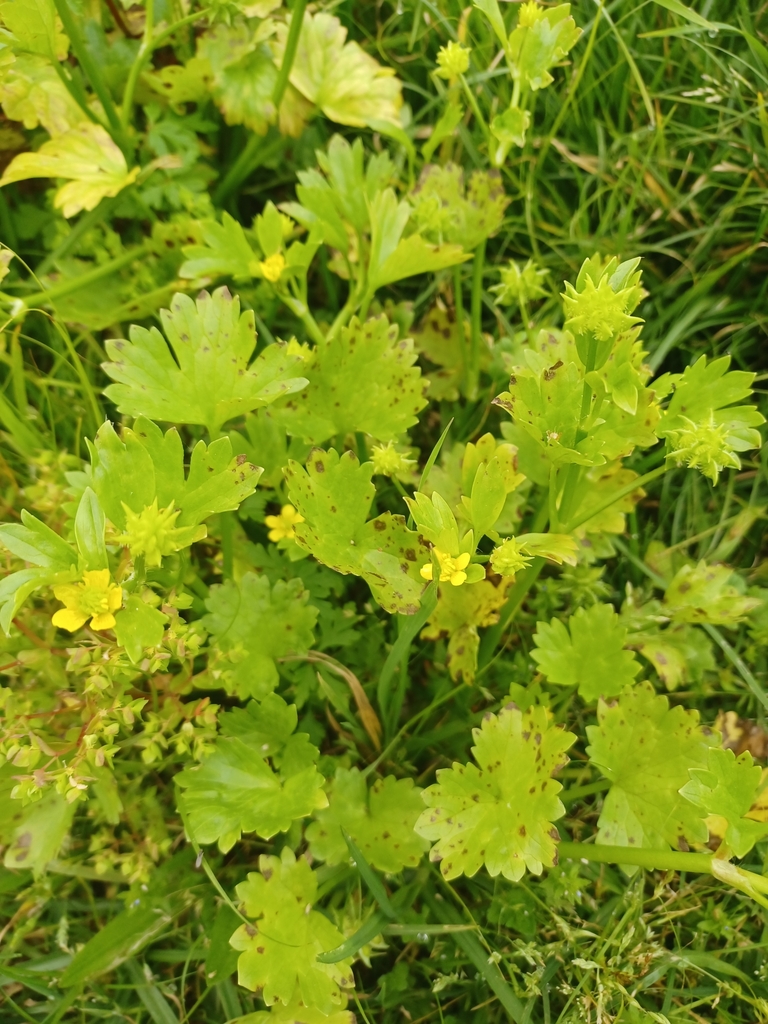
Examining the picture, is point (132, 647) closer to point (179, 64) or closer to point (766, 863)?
point (766, 863)

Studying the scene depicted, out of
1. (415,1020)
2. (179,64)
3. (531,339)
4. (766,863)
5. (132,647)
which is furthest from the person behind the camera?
(179,64)

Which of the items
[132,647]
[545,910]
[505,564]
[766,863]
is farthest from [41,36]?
[766,863]

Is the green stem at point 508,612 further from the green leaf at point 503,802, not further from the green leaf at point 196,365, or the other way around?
the green leaf at point 196,365

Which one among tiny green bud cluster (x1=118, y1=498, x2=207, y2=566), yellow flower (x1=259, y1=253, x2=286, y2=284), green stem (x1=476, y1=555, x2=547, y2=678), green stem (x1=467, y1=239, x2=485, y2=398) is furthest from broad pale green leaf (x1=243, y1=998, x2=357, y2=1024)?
yellow flower (x1=259, y1=253, x2=286, y2=284)

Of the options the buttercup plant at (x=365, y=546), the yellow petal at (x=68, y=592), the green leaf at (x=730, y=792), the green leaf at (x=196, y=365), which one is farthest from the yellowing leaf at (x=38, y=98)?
the green leaf at (x=730, y=792)

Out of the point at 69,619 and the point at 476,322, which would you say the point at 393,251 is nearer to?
the point at 476,322

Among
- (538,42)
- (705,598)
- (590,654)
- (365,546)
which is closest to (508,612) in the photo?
(590,654)
